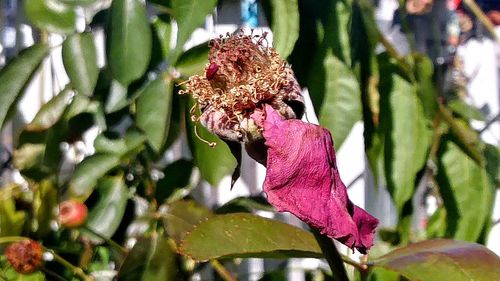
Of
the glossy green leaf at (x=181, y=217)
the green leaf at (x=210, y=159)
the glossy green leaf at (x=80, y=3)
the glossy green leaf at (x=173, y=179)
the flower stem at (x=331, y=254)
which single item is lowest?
the glossy green leaf at (x=173, y=179)

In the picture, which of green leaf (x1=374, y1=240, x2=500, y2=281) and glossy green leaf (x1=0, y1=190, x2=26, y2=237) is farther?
glossy green leaf (x1=0, y1=190, x2=26, y2=237)

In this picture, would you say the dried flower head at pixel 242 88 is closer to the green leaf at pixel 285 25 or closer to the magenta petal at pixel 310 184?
the magenta petal at pixel 310 184

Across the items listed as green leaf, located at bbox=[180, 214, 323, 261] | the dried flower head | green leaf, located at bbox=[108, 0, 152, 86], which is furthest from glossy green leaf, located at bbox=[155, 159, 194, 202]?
the dried flower head

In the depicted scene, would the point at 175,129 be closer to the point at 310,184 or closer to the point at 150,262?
the point at 150,262

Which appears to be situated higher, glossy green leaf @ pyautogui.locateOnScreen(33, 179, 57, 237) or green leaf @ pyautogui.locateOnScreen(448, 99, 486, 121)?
green leaf @ pyautogui.locateOnScreen(448, 99, 486, 121)

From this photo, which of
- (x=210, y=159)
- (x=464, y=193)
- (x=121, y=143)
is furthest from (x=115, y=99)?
(x=464, y=193)

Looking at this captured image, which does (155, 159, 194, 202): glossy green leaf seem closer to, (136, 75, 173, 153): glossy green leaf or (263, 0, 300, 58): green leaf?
(136, 75, 173, 153): glossy green leaf

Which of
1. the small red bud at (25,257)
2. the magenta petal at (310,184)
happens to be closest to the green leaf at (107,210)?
the small red bud at (25,257)

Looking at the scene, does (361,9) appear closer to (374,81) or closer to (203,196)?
(374,81)
